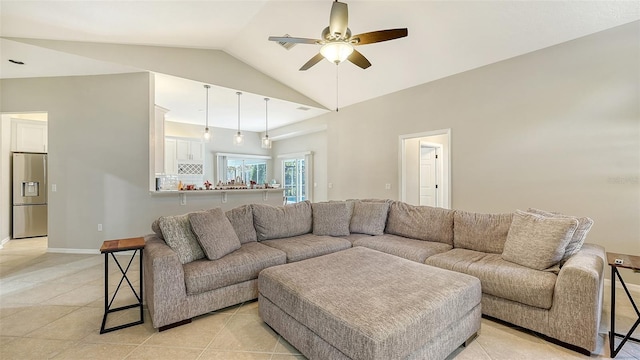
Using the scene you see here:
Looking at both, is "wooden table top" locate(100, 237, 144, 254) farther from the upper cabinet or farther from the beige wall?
the upper cabinet

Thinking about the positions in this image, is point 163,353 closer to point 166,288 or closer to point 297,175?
point 166,288

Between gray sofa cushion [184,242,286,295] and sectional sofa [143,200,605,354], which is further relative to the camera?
gray sofa cushion [184,242,286,295]

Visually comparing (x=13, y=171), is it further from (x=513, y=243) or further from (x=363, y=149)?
(x=513, y=243)


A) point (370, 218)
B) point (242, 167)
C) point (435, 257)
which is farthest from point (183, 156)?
point (435, 257)

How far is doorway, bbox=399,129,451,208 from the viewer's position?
5211 mm

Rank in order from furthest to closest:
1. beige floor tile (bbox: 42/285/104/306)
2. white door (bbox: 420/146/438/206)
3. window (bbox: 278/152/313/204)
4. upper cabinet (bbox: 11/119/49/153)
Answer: window (bbox: 278/152/313/204), white door (bbox: 420/146/438/206), upper cabinet (bbox: 11/119/49/153), beige floor tile (bbox: 42/285/104/306)

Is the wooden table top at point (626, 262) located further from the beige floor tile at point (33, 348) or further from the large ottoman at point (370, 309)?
the beige floor tile at point (33, 348)

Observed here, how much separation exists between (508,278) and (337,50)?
2.36m

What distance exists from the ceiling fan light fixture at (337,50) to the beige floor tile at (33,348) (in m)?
3.03

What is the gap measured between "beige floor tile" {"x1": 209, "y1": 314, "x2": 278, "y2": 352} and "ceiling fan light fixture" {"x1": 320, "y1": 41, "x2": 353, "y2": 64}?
7.88 ft

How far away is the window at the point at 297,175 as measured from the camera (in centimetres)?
803

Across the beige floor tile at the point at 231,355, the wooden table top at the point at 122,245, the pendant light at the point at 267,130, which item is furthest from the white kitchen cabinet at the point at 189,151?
the beige floor tile at the point at 231,355

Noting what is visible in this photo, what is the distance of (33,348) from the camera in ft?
6.06

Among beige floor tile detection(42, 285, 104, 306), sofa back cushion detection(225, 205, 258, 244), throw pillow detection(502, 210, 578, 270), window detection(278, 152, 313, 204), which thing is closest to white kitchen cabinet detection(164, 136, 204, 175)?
window detection(278, 152, 313, 204)
